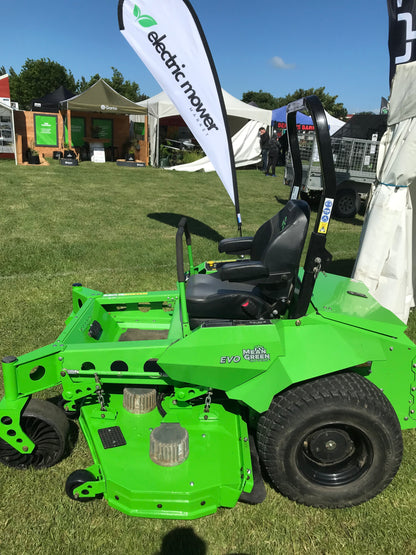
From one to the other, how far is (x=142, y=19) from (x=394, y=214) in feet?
15.9

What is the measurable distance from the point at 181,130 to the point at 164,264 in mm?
20067

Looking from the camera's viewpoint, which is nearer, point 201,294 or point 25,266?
point 201,294

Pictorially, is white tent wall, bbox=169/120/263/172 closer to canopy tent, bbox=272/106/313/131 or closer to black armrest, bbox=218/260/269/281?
canopy tent, bbox=272/106/313/131

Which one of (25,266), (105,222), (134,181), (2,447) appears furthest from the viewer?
(134,181)

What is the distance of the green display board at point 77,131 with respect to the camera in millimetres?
19672

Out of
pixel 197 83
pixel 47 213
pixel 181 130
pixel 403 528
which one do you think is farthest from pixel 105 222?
pixel 181 130

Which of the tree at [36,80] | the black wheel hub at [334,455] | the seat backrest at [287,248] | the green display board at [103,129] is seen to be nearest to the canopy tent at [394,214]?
the seat backrest at [287,248]

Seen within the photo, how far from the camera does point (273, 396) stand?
251 cm

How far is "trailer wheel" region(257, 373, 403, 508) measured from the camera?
239 centimetres

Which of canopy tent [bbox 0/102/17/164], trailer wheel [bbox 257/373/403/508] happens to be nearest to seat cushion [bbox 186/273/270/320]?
trailer wheel [bbox 257/373/403/508]

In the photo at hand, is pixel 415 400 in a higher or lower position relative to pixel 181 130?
lower

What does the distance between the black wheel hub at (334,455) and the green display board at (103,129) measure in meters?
20.5

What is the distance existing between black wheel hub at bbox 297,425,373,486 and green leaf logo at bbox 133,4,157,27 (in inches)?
248

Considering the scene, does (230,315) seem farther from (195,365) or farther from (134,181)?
(134,181)
